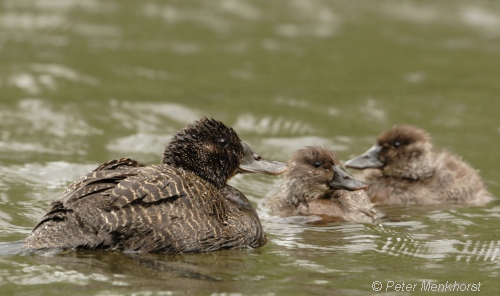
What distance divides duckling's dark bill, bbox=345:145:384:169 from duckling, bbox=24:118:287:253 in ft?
8.81

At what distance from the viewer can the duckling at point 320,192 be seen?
30.6ft

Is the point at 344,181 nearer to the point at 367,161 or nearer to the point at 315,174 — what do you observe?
the point at 315,174

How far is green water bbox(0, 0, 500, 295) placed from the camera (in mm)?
7105

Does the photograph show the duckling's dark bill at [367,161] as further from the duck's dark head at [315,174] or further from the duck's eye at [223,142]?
the duck's eye at [223,142]

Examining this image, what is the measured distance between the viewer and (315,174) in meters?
9.52

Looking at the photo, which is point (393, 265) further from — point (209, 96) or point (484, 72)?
point (484, 72)

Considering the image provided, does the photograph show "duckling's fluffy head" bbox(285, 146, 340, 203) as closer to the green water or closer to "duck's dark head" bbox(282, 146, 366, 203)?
"duck's dark head" bbox(282, 146, 366, 203)

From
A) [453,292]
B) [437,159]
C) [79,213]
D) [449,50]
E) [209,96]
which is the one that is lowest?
[453,292]

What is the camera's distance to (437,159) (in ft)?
36.3

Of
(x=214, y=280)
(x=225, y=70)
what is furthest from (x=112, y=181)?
(x=225, y=70)

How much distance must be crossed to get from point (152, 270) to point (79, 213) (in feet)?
2.26

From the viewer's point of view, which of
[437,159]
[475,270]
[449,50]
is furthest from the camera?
[449,50]

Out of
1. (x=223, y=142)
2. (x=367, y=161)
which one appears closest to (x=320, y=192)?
(x=367, y=161)

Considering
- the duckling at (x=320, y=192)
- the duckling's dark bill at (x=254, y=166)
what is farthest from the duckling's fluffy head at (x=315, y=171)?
the duckling's dark bill at (x=254, y=166)
